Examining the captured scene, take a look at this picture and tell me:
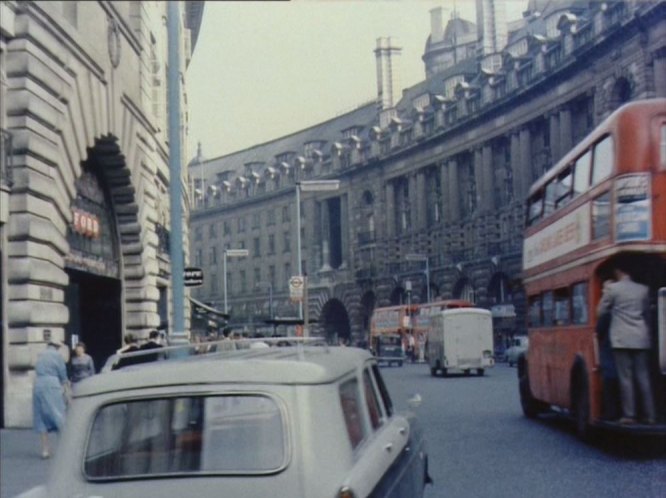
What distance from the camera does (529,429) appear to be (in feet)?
55.7

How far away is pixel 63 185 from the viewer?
1739cm

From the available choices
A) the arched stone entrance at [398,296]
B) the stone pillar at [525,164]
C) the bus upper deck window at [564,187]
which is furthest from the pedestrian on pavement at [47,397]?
the stone pillar at [525,164]

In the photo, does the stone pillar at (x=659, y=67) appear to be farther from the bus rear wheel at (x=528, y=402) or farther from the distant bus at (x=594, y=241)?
the bus rear wheel at (x=528, y=402)

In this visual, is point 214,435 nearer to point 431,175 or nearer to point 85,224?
point 431,175

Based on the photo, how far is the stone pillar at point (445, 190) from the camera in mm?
15553

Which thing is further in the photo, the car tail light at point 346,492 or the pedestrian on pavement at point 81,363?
the pedestrian on pavement at point 81,363

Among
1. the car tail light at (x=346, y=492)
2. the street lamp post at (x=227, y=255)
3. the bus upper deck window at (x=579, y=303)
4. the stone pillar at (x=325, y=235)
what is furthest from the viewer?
the stone pillar at (x=325, y=235)

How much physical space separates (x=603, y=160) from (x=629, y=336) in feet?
6.51

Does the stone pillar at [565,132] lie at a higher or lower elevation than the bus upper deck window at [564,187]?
higher

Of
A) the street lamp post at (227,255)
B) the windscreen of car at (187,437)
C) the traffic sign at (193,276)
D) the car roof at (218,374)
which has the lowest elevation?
the windscreen of car at (187,437)

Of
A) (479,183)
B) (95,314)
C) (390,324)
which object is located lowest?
(390,324)

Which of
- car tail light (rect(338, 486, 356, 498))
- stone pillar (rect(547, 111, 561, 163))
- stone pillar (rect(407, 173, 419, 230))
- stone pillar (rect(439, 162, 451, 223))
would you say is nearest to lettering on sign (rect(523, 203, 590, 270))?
stone pillar (rect(547, 111, 561, 163))

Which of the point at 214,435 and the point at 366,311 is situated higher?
the point at 366,311

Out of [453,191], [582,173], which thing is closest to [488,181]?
[453,191]
